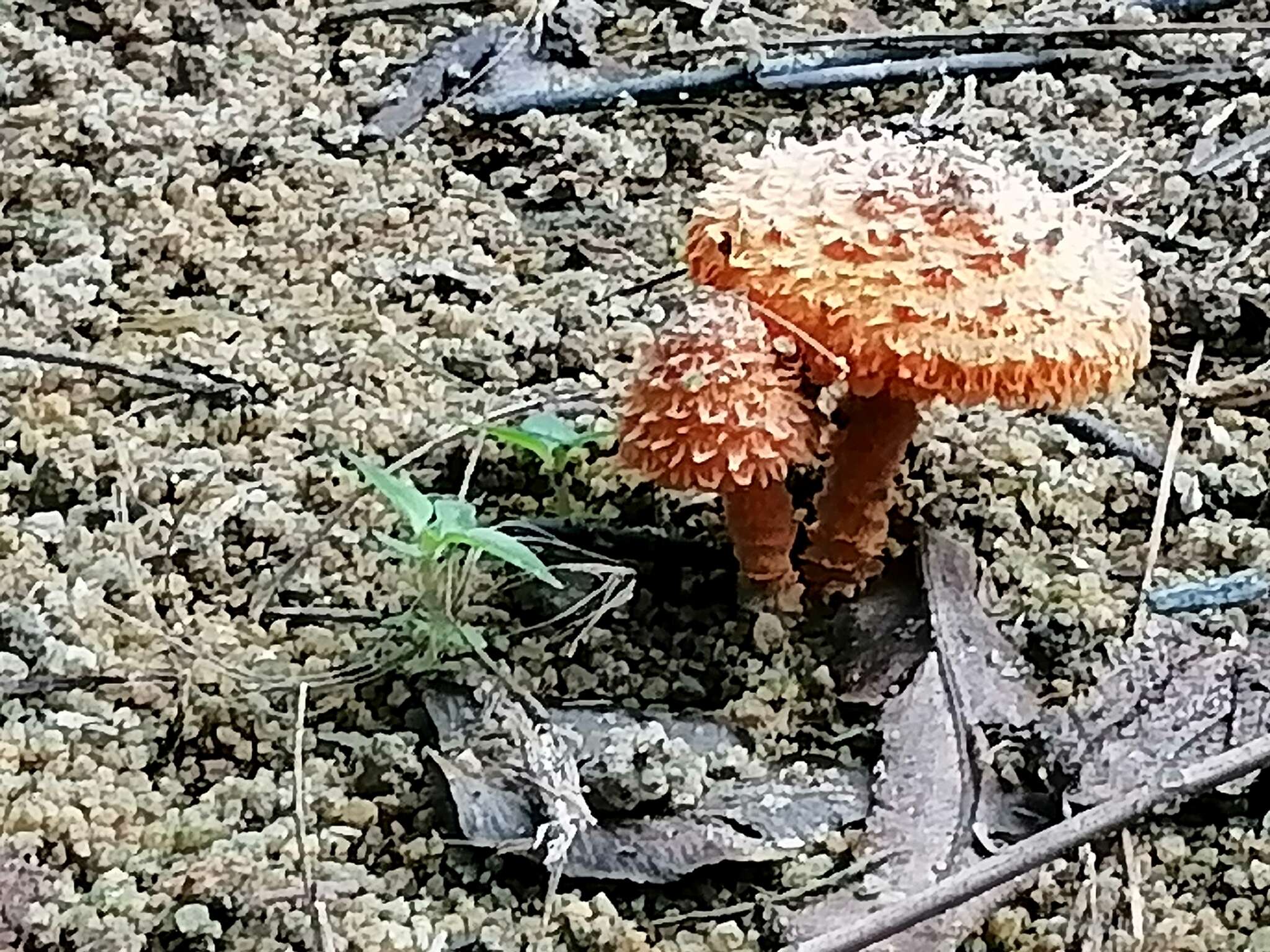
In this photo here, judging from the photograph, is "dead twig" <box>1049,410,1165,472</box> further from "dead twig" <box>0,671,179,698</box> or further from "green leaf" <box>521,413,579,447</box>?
"dead twig" <box>0,671,179,698</box>

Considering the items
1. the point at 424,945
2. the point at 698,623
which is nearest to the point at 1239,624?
the point at 698,623

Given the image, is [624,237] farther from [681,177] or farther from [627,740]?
[627,740]

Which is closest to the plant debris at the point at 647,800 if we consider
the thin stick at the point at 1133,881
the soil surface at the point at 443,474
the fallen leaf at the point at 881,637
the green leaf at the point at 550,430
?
the soil surface at the point at 443,474

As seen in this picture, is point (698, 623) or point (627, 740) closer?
point (627, 740)

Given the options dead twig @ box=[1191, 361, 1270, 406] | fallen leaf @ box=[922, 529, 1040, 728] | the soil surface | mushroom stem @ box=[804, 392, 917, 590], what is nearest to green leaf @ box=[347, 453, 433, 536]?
the soil surface

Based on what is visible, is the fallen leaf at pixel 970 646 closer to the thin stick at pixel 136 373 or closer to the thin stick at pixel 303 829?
the thin stick at pixel 303 829
